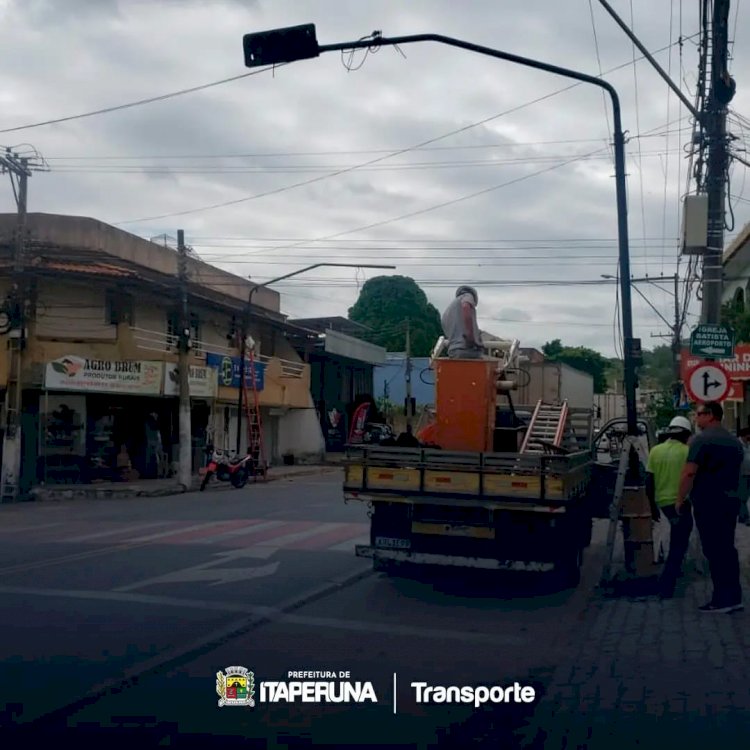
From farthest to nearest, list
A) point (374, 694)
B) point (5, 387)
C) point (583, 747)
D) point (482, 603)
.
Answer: point (5, 387) < point (482, 603) < point (374, 694) < point (583, 747)

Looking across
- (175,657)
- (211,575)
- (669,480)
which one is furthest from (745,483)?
(175,657)

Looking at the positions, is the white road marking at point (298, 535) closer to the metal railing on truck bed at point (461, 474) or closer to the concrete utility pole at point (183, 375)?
the metal railing on truck bed at point (461, 474)

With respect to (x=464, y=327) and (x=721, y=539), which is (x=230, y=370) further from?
(x=721, y=539)

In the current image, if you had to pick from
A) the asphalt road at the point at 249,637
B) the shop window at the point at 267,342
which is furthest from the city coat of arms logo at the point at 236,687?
the shop window at the point at 267,342

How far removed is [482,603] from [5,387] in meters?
21.1

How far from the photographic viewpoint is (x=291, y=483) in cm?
3462

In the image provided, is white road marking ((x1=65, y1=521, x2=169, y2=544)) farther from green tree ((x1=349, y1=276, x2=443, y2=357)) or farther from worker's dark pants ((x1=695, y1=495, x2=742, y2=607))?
green tree ((x1=349, y1=276, x2=443, y2=357))

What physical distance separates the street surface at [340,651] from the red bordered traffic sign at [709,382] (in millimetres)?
2111

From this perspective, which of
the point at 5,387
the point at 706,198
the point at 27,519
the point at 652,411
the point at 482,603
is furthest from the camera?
the point at 652,411

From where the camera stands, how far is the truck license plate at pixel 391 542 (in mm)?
11234

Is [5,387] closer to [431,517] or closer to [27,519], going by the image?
[27,519]

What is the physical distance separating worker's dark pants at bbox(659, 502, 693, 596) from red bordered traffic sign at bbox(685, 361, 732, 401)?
2.67 metres

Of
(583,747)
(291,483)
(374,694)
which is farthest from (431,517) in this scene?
(291,483)

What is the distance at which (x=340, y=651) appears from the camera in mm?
8250
